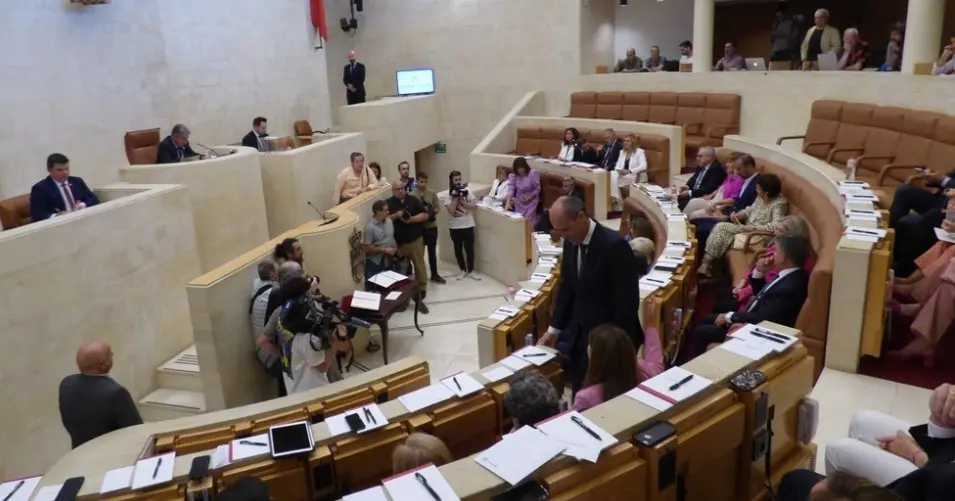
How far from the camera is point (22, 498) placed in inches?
92.9

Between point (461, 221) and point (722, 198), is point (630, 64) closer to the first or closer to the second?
point (461, 221)

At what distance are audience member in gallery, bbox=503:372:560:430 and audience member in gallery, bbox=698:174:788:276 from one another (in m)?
3.44

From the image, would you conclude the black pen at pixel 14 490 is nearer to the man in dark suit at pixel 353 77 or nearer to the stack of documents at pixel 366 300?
the stack of documents at pixel 366 300

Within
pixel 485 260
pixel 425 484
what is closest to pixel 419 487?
pixel 425 484

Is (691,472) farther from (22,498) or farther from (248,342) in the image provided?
(248,342)

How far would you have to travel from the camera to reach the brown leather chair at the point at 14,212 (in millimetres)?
6145

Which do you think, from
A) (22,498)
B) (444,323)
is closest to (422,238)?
(444,323)

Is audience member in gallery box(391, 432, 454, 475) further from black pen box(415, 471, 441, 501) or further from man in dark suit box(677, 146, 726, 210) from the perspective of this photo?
man in dark suit box(677, 146, 726, 210)

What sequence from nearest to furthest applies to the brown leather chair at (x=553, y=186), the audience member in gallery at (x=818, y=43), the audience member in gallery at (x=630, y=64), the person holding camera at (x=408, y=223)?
1. the person holding camera at (x=408, y=223)
2. the brown leather chair at (x=553, y=186)
3. the audience member in gallery at (x=818, y=43)
4. the audience member in gallery at (x=630, y=64)

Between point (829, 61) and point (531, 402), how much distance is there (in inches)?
323

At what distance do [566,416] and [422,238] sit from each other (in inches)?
244

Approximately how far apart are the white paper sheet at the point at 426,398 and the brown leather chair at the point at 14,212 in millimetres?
4996

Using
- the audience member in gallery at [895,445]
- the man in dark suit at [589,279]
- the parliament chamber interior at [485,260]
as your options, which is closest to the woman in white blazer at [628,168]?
the parliament chamber interior at [485,260]

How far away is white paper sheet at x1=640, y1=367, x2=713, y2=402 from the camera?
2.34 meters
